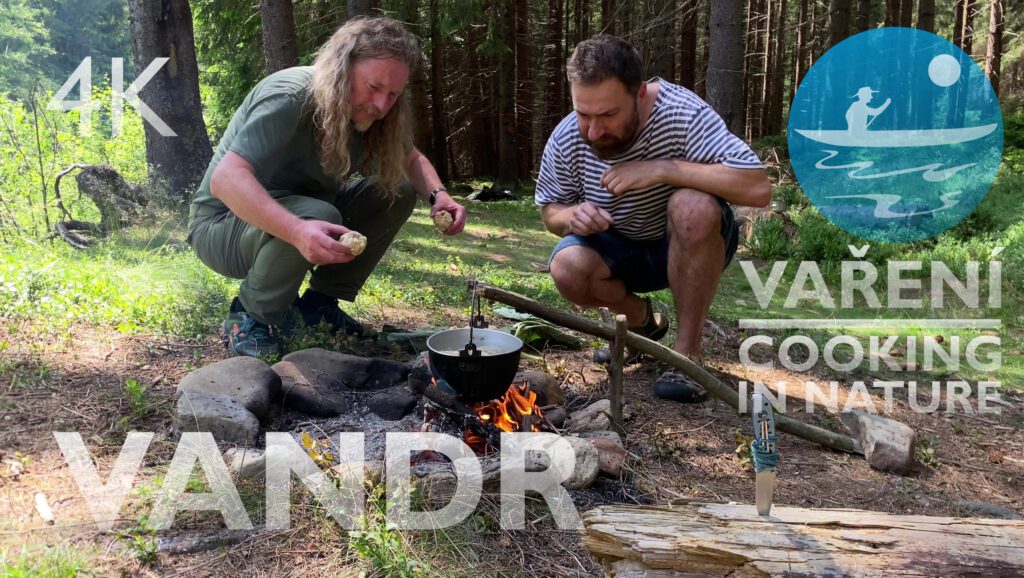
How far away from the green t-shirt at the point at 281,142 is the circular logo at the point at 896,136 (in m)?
6.23

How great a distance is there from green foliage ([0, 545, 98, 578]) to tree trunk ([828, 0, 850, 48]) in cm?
1219

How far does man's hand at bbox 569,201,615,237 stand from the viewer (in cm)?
337

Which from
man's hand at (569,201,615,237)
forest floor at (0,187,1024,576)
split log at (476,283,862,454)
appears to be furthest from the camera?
man's hand at (569,201,615,237)

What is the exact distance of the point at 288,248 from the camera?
321 centimetres

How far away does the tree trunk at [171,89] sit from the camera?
7.64 meters

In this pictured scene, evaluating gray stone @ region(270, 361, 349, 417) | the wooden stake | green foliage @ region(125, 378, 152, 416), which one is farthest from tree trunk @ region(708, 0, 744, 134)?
green foliage @ region(125, 378, 152, 416)

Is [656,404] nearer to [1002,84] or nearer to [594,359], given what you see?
[594,359]

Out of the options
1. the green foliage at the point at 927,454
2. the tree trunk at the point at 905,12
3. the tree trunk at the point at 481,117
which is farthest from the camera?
the tree trunk at the point at 481,117

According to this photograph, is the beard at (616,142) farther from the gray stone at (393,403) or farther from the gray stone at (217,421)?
the gray stone at (217,421)

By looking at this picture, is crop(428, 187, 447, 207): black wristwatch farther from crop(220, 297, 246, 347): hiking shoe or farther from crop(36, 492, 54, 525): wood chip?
crop(36, 492, 54, 525): wood chip

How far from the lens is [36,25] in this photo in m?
33.1

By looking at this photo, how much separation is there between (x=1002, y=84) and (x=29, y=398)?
1000 inches

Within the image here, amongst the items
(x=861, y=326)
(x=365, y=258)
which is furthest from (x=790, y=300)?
(x=365, y=258)

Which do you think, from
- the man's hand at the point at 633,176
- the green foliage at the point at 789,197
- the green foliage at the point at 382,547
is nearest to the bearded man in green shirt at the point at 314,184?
the man's hand at the point at 633,176
